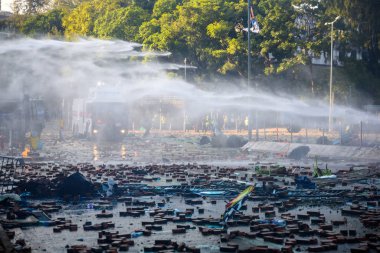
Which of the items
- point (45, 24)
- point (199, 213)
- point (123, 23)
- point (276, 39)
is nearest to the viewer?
point (199, 213)

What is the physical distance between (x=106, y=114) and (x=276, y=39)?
2257cm

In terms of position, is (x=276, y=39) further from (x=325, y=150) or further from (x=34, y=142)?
(x=34, y=142)

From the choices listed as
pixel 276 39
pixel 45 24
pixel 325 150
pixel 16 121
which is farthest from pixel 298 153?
pixel 45 24

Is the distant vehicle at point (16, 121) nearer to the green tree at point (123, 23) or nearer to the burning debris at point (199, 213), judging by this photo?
the burning debris at point (199, 213)

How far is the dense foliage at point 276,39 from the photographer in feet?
250

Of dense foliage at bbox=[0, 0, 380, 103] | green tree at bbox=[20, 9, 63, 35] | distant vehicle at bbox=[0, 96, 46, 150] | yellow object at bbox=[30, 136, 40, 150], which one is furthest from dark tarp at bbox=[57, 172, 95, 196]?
green tree at bbox=[20, 9, 63, 35]

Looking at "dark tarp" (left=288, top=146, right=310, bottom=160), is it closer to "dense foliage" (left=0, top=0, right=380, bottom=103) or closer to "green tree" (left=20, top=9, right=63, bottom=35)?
"dense foliage" (left=0, top=0, right=380, bottom=103)

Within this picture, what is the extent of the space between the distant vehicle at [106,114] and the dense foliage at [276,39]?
699 inches

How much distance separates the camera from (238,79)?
265 feet

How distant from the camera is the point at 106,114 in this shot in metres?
61.9

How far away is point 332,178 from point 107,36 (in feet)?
197

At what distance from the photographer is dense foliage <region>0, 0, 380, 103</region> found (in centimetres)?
7631

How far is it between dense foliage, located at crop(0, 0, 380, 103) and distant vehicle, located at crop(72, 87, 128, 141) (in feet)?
58.3

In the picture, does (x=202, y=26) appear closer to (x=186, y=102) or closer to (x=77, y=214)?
(x=186, y=102)
